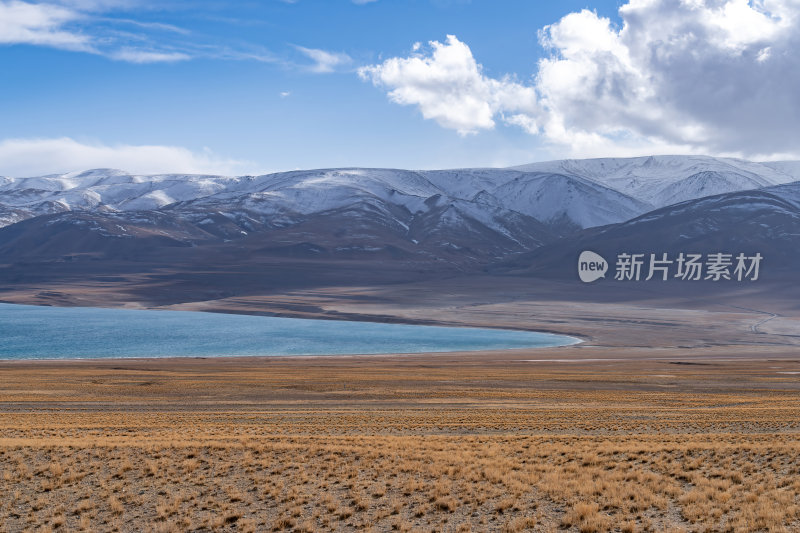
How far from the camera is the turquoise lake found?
339 feet

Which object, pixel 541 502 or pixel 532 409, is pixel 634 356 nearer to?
pixel 532 409

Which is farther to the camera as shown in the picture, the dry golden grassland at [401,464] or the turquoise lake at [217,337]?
the turquoise lake at [217,337]

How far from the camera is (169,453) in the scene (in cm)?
2397

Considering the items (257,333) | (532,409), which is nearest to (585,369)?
(532,409)

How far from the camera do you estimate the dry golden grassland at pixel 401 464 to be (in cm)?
1780

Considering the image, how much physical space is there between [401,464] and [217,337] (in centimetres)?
10502

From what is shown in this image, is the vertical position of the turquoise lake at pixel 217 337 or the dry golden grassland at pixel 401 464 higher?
the dry golden grassland at pixel 401 464

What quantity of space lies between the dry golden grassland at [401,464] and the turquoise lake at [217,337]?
59.6 metres

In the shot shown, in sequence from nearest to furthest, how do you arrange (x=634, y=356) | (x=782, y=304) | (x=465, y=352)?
(x=634, y=356) → (x=465, y=352) → (x=782, y=304)

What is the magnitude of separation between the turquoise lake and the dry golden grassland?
59.6 metres

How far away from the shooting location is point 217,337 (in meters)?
122

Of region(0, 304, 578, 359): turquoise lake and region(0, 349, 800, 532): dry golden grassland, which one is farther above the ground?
region(0, 349, 800, 532): dry golden grassland

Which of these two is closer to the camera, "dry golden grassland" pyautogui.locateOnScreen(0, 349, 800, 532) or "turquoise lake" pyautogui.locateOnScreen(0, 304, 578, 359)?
"dry golden grassland" pyautogui.locateOnScreen(0, 349, 800, 532)

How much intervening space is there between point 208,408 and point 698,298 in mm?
182038
